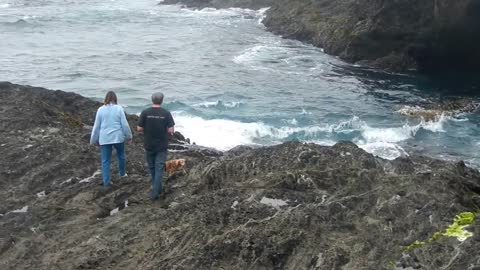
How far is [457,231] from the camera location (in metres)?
9.21

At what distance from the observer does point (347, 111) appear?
93.4 ft

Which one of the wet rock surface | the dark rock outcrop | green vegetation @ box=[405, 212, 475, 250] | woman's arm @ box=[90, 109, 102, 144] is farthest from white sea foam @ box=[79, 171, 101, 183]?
the dark rock outcrop

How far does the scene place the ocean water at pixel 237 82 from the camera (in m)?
24.8

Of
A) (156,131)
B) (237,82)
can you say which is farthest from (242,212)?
(237,82)

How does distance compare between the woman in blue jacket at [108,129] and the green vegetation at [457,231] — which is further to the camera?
the woman in blue jacket at [108,129]

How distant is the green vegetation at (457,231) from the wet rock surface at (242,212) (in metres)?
0.09

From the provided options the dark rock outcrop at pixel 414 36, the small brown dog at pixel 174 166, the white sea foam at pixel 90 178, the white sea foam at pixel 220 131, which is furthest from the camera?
the dark rock outcrop at pixel 414 36

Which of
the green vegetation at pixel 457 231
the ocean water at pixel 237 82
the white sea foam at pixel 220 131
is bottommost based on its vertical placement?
the ocean water at pixel 237 82

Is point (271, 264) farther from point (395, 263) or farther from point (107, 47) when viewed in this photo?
point (107, 47)

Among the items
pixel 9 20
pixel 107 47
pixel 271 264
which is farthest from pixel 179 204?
pixel 9 20

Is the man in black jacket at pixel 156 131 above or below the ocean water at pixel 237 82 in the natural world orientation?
above

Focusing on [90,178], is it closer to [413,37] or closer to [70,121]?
[70,121]

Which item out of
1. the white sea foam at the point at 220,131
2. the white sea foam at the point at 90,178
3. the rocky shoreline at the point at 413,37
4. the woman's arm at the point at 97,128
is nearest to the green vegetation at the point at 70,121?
the white sea foam at the point at 90,178

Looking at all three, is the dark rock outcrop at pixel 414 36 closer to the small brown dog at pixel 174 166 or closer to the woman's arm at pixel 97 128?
the small brown dog at pixel 174 166
